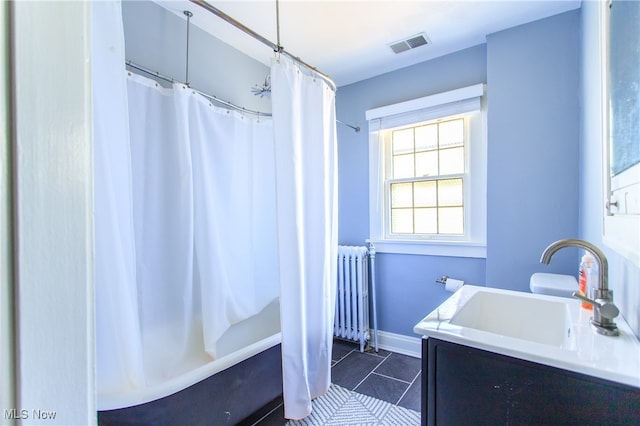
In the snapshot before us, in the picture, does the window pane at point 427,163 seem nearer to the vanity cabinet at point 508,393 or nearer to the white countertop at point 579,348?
the white countertop at point 579,348

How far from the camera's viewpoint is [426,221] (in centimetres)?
248

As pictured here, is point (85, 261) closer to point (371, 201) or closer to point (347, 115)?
point (371, 201)

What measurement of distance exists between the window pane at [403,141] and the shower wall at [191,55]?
3.95 feet

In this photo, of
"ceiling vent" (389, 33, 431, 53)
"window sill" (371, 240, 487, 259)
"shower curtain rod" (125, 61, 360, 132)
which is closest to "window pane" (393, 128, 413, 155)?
"shower curtain rod" (125, 61, 360, 132)

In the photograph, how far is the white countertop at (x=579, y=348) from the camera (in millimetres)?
675

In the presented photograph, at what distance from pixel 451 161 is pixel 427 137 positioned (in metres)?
0.30

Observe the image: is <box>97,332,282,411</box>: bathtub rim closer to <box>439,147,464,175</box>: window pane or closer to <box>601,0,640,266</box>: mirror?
<box>601,0,640,266</box>: mirror

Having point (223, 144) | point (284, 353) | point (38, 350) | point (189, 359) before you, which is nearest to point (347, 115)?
point (223, 144)

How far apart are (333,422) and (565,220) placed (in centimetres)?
188

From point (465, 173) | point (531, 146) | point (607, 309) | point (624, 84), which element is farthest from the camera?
point (465, 173)

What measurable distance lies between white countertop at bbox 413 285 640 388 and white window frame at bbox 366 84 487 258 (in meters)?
1.27

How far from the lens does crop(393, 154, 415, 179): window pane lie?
2554mm

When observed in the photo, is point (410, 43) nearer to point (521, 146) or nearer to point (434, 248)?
point (521, 146)

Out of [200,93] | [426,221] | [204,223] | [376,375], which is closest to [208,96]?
[200,93]
